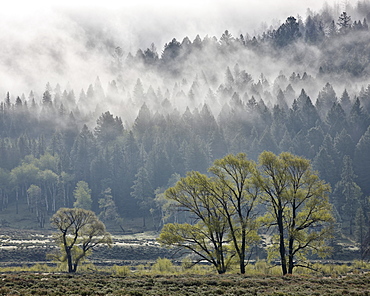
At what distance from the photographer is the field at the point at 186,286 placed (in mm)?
24312

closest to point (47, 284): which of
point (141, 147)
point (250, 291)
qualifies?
point (250, 291)

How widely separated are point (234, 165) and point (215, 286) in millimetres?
12829

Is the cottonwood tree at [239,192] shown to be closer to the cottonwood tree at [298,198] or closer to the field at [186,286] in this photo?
the cottonwood tree at [298,198]

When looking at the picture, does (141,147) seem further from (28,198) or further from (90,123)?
(90,123)

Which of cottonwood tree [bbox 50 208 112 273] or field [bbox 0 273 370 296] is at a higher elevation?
cottonwood tree [bbox 50 208 112 273]

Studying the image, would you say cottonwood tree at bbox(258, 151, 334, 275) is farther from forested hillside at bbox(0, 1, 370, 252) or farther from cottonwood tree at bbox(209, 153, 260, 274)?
forested hillside at bbox(0, 1, 370, 252)

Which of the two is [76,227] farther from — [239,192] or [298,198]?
[298,198]

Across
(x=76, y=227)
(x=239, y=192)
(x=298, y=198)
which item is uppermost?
(x=239, y=192)

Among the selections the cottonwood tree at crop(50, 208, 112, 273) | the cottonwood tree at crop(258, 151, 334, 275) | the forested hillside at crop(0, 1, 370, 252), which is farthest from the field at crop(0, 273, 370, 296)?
the forested hillside at crop(0, 1, 370, 252)

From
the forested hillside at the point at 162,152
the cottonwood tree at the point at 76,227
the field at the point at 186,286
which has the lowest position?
the field at the point at 186,286

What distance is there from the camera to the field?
79.8 ft

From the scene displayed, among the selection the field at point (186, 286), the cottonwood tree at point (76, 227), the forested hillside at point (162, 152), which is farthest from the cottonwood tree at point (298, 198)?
the forested hillside at point (162, 152)

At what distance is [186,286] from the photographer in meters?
27.8

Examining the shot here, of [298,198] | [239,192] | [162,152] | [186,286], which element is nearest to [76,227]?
[239,192]
